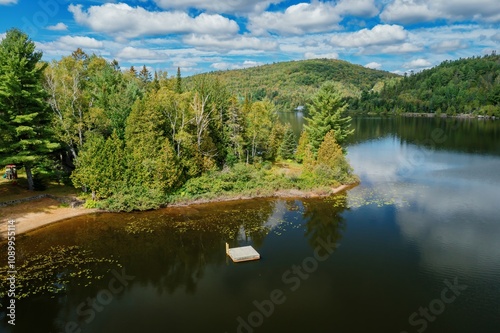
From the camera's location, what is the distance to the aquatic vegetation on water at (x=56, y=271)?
22.1m

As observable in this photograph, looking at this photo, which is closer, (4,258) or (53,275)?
(53,275)

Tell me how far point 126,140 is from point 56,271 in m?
18.3

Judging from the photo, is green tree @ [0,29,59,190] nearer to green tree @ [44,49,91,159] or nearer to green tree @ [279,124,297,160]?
green tree @ [44,49,91,159]

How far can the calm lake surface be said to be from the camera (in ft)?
64.0

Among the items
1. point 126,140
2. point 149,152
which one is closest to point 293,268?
point 149,152

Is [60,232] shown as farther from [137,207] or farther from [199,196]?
[199,196]

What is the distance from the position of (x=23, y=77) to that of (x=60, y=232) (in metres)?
15.5

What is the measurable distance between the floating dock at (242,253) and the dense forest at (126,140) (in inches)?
506

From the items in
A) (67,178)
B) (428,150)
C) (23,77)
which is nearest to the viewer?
(23,77)

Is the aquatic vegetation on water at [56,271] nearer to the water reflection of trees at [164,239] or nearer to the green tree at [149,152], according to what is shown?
the water reflection of trees at [164,239]

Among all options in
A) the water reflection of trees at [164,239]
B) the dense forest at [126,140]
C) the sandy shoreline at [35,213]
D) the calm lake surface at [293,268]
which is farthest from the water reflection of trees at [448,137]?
the sandy shoreline at [35,213]

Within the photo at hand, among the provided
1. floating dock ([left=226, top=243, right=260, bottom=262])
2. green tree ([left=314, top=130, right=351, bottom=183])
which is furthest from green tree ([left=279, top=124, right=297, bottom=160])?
floating dock ([left=226, top=243, right=260, bottom=262])

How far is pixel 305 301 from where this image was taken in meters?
21.2

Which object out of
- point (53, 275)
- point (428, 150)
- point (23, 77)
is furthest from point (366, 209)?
point (428, 150)
